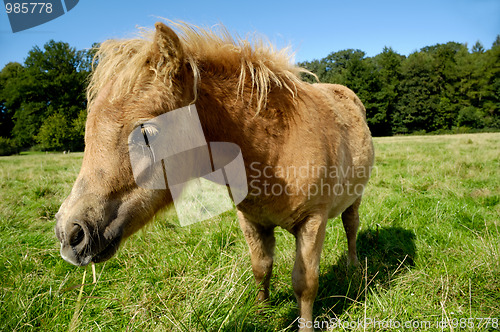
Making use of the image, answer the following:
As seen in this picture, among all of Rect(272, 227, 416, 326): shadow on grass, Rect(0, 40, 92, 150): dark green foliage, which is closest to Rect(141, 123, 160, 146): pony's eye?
Rect(272, 227, 416, 326): shadow on grass

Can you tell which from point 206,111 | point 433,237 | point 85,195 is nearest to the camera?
point 85,195

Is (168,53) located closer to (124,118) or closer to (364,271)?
(124,118)

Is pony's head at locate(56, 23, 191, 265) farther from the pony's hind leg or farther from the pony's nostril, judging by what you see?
the pony's hind leg

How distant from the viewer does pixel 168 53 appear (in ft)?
5.16

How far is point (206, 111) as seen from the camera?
5.87 feet

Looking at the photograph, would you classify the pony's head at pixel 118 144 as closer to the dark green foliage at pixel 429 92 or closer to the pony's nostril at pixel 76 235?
the pony's nostril at pixel 76 235

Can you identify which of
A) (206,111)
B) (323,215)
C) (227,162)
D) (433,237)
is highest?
(206,111)

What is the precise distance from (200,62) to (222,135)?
55 cm

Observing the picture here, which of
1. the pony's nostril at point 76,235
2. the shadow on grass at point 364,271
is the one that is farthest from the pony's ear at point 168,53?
the shadow on grass at point 364,271

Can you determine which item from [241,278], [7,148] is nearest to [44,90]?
[7,148]

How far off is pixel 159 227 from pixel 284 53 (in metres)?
3.24

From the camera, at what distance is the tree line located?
132 feet

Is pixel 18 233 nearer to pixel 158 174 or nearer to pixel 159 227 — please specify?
pixel 159 227

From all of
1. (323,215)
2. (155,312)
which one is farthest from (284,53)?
(155,312)
